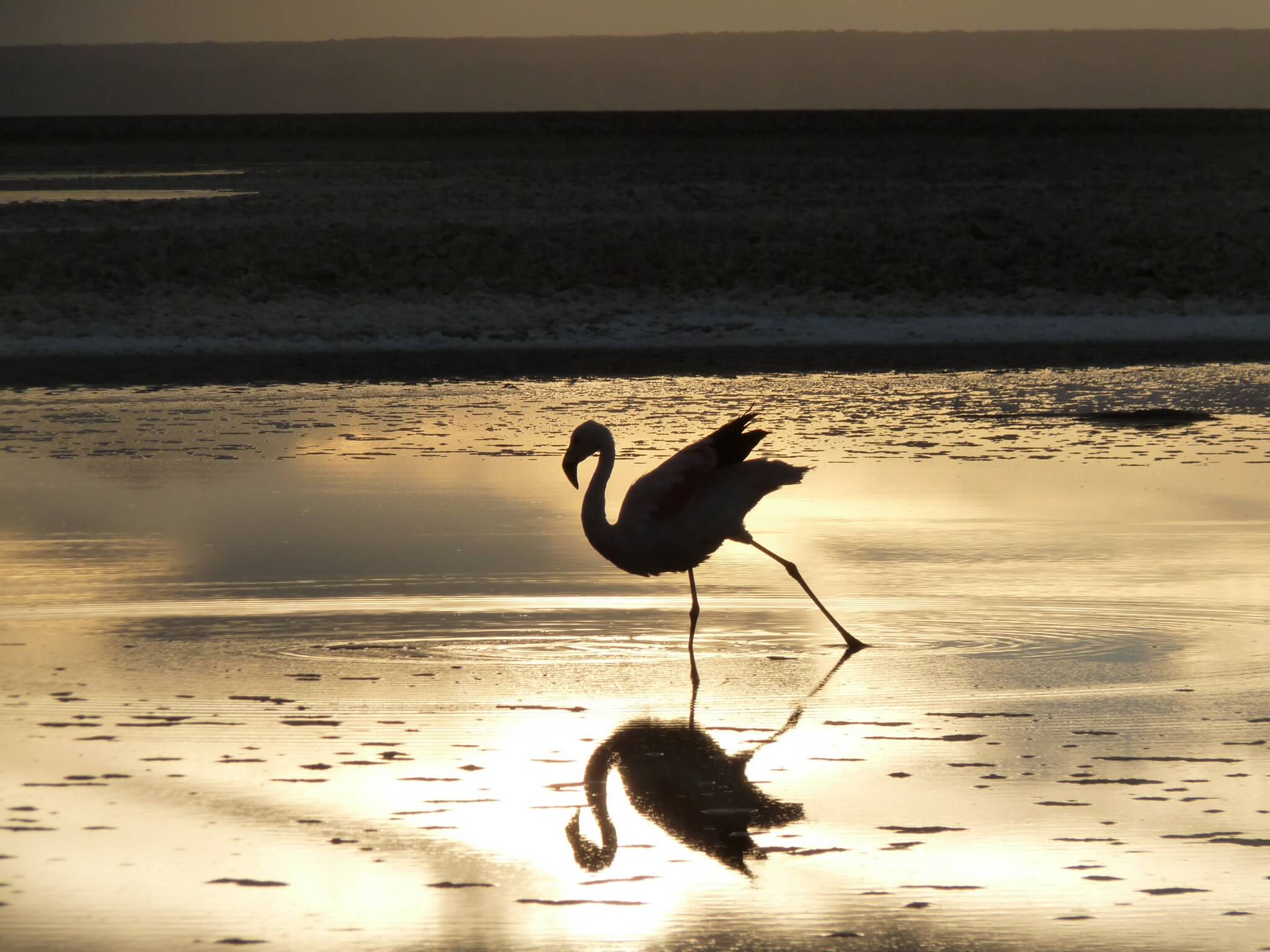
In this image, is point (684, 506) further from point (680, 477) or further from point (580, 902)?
point (580, 902)

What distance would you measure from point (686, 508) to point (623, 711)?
1.48 meters

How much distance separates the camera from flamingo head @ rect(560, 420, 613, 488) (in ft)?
28.0

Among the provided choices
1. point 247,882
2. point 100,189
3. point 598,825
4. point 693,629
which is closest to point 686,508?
point 693,629

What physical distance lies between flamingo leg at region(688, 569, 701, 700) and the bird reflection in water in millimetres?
443

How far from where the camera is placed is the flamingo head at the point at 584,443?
8539 millimetres

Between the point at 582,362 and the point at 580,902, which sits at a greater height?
the point at 582,362

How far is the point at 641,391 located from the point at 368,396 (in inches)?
95.7

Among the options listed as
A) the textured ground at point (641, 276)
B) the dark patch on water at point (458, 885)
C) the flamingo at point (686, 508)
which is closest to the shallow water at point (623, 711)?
the dark patch on water at point (458, 885)

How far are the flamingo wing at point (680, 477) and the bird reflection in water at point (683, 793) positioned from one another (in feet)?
4.64

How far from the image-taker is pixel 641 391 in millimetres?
17531

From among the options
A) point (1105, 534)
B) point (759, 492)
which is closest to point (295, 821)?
point (759, 492)

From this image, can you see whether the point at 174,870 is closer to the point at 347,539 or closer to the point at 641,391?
the point at 347,539

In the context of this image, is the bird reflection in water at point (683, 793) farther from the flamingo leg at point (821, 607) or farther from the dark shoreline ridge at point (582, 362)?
the dark shoreline ridge at point (582, 362)

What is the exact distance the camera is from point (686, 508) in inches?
320
